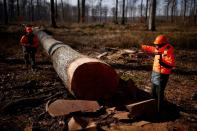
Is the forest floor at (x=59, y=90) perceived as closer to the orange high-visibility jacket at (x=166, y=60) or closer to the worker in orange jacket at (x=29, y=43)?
the worker in orange jacket at (x=29, y=43)

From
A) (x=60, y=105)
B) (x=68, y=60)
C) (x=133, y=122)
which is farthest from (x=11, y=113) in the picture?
(x=133, y=122)

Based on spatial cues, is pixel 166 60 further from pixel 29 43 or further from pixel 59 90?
pixel 29 43

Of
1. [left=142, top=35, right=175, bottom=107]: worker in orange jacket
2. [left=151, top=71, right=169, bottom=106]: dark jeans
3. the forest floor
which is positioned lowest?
the forest floor

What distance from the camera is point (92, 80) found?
6.33 m

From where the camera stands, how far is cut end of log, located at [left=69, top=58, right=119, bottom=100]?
616 centimetres

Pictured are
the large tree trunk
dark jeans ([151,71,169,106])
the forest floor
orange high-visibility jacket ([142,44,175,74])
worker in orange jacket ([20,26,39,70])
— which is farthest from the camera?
worker in orange jacket ([20,26,39,70])

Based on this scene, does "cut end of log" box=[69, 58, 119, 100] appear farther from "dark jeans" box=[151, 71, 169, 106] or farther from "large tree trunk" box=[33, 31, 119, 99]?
"dark jeans" box=[151, 71, 169, 106]

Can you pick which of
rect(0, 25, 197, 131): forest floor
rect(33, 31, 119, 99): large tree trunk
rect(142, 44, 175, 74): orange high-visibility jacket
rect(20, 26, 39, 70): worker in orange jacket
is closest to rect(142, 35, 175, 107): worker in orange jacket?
rect(142, 44, 175, 74): orange high-visibility jacket

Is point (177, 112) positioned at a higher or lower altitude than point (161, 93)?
lower

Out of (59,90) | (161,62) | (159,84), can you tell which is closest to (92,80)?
(59,90)

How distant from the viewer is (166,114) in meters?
5.96

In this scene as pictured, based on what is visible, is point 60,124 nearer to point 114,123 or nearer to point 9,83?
point 114,123

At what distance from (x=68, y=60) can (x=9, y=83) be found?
2.29 m

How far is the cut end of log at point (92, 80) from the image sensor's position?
20.2ft
